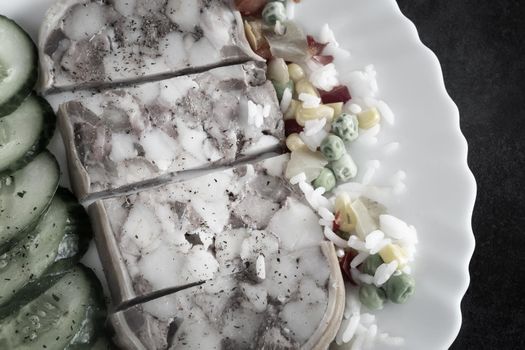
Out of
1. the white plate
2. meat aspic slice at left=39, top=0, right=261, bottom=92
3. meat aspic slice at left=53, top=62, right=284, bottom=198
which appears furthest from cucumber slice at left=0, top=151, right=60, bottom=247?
the white plate

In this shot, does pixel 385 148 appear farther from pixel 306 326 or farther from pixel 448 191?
pixel 306 326

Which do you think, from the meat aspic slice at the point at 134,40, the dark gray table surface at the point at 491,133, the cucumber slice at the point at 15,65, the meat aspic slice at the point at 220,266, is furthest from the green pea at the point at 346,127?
the cucumber slice at the point at 15,65

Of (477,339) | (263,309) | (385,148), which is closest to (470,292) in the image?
(477,339)

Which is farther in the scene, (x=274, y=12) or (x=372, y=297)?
(x=274, y=12)

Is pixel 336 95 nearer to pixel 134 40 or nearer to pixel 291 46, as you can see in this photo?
pixel 291 46

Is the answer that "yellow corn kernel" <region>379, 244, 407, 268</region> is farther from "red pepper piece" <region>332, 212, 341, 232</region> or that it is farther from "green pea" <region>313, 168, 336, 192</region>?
"green pea" <region>313, 168, 336, 192</region>

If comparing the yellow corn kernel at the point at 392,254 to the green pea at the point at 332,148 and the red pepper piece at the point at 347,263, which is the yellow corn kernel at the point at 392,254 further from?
the green pea at the point at 332,148

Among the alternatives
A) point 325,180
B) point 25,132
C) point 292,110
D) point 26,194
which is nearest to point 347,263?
point 325,180
